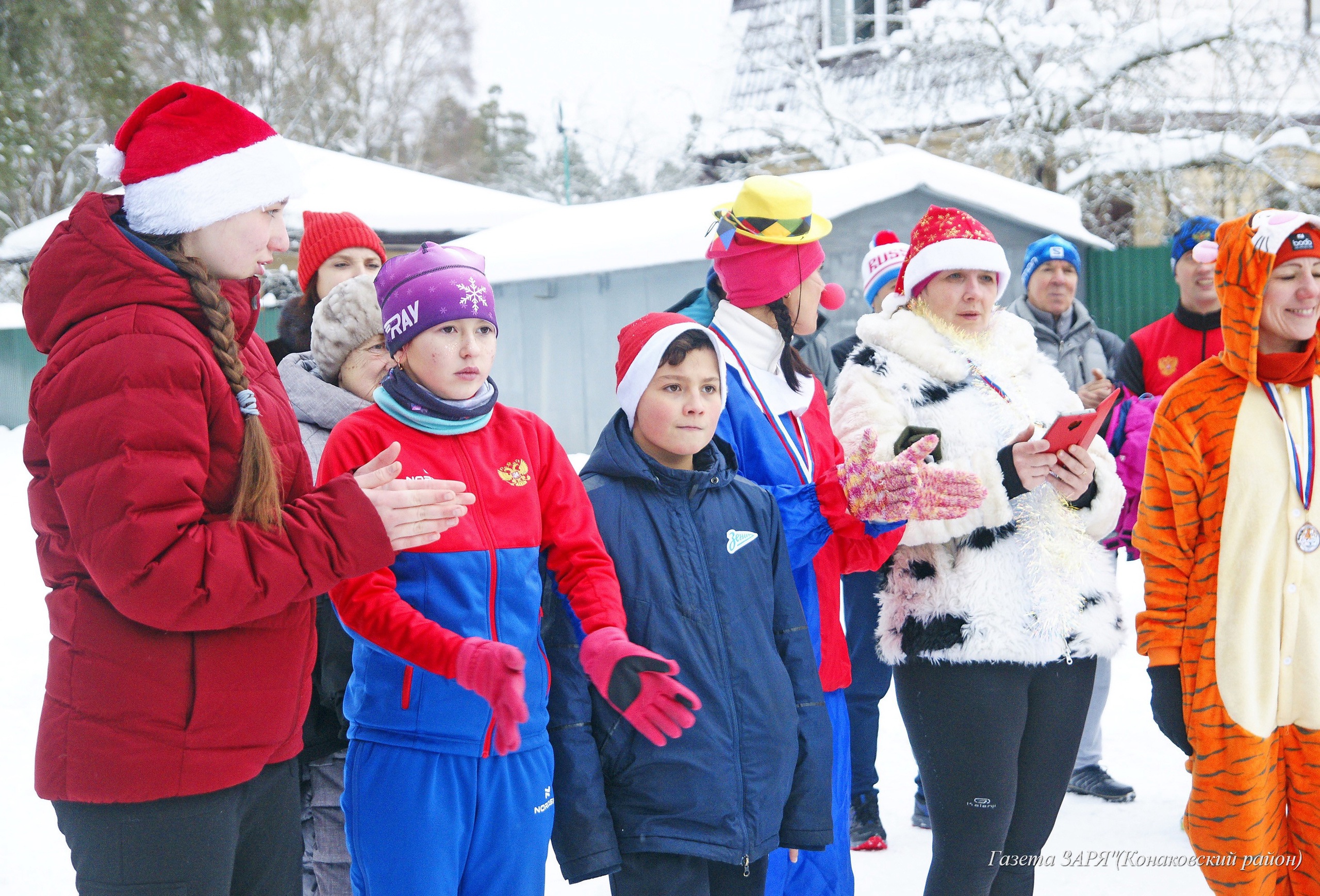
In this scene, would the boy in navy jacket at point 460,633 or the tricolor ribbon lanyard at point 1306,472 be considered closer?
the boy in navy jacket at point 460,633

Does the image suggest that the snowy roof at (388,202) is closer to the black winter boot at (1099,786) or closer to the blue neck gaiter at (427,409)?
the black winter boot at (1099,786)

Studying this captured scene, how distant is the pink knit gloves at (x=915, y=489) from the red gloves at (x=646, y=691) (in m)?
0.73

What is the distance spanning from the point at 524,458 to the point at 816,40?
656 inches

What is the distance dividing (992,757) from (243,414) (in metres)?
1.88

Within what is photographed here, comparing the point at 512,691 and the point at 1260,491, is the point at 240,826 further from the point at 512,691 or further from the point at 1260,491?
the point at 1260,491

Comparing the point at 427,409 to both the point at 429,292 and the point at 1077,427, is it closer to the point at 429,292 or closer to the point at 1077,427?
the point at 429,292

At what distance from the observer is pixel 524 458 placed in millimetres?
2264

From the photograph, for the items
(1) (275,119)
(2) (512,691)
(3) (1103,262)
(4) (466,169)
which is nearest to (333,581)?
(2) (512,691)

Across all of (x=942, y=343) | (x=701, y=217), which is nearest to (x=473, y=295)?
(x=942, y=343)

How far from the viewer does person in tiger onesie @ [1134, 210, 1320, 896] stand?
262 cm

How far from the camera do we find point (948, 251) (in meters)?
2.89

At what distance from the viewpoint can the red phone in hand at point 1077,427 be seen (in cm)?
257

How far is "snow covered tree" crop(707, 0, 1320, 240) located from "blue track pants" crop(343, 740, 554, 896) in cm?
1323

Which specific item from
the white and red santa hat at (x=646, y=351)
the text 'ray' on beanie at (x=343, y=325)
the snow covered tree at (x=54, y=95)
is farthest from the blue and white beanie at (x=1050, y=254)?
the snow covered tree at (x=54, y=95)
